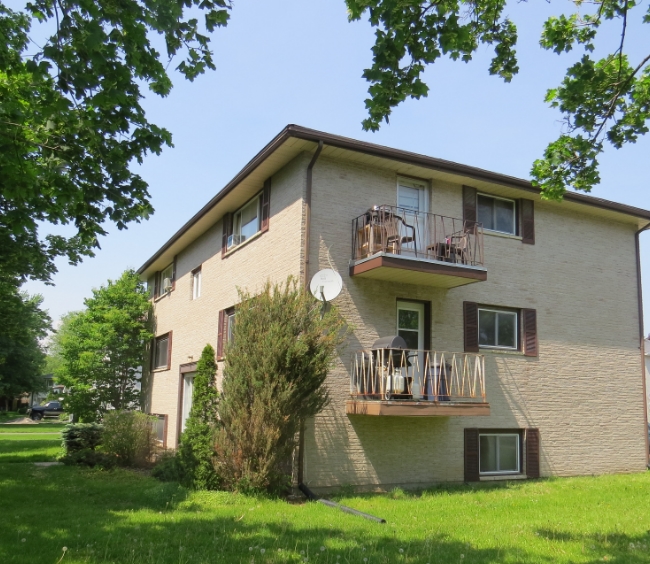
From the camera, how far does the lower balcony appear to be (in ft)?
38.8

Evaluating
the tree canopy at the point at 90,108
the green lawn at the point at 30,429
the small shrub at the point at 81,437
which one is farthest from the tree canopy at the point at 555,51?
the green lawn at the point at 30,429

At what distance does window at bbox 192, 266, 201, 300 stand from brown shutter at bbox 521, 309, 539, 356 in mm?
9654

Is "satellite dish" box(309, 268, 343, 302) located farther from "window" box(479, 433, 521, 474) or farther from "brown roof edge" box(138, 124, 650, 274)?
"window" box(479, 433, 521, 474)

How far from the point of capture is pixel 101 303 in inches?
1037

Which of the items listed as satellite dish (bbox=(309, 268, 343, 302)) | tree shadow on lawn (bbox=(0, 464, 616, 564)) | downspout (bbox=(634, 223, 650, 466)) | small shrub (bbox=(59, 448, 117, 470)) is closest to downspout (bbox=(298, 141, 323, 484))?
satellite dish (bbox=(309, 268, 343, 302))

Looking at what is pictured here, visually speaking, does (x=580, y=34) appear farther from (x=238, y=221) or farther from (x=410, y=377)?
(x=238, y=221)

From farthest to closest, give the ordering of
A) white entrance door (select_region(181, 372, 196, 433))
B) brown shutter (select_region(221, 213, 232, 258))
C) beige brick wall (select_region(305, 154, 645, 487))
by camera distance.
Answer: white entrance door (select_region(181, 372, 196, 433)) → brown shutter (select_region(221, 213, 232, 258)) → beige brick wall (select_region(305, 154, 645, 487))

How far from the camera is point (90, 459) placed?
1469 cm

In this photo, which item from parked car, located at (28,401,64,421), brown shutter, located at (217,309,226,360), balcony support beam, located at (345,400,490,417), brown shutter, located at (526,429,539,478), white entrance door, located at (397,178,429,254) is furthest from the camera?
parked car, located at (28,401,64,421)

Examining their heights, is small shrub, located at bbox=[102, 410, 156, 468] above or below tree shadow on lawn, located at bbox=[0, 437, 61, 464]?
above

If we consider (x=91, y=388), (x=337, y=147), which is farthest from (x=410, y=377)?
(x=91, y=388)

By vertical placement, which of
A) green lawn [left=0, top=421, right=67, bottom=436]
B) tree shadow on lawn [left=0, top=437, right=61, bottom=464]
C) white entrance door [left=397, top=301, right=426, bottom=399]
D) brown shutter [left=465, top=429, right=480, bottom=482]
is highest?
white entrance door [left=397, top=301, right=426, bottom=399]

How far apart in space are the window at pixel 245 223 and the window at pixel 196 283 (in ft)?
9.95

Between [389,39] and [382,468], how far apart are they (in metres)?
8.47
